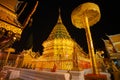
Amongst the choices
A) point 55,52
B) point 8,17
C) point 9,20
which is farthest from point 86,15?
point 55,52

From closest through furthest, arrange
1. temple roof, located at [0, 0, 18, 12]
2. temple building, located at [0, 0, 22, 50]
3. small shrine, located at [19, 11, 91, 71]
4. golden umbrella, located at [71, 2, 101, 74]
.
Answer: golden umbrella, located at [71, 2, 101, 74]
temple building, located at [0, 0, 22, 50]
temple roof, located at [0, 0, 18, 12]
small shrine, located at [19, 11, 91, 71]

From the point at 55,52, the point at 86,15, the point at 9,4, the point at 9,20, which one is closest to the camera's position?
the point at 86,15

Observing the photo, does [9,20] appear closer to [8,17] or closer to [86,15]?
[8,17]

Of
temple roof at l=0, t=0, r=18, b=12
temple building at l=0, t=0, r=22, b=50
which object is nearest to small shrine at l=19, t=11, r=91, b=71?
temple building at l=0, t=0, r=22, b=50

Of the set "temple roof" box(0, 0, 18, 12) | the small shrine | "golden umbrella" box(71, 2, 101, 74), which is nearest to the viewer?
"golden umbrella" box(71, 2, 101, 74)

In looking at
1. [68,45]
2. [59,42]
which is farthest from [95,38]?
[59,42]

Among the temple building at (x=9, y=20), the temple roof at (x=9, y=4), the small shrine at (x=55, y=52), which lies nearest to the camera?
the temple building at (x=9, y=20)

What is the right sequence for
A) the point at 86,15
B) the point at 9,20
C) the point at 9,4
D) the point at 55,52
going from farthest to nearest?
the point at 55,52 → the point at 9,4 → the point at 9,20 → the point at 86,15

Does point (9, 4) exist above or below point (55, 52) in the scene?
above

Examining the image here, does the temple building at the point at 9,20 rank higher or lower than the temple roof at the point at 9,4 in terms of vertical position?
lower

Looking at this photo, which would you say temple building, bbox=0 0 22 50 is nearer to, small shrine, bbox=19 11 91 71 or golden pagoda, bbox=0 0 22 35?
golden pagoda, bbox=0 0 22 35

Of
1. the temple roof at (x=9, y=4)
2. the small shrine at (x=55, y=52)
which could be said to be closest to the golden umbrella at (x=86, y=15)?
the temple roof at (x=9, y=4)

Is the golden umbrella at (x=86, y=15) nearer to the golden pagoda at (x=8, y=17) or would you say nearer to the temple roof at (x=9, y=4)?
the golden pagoda at (x=8, y=17)

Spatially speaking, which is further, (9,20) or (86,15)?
(9,20)
